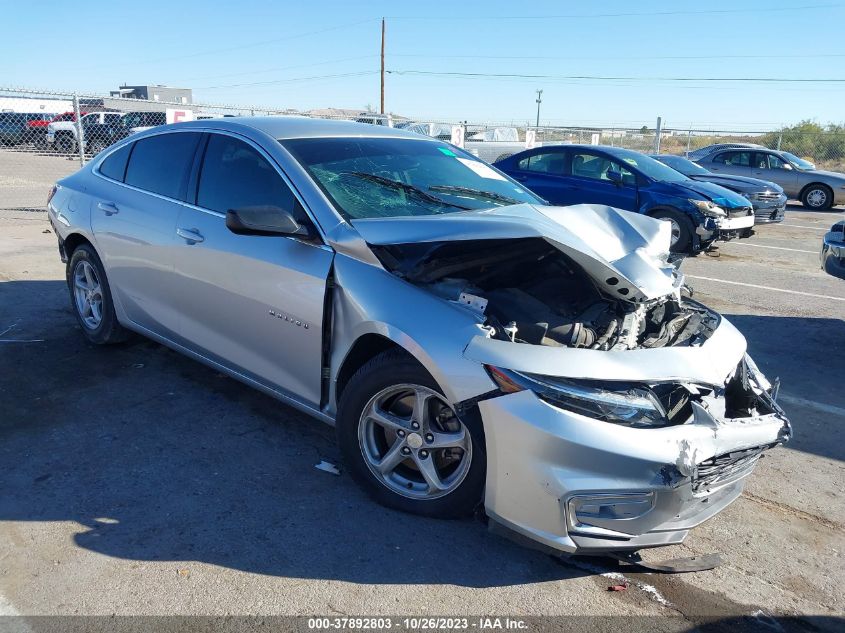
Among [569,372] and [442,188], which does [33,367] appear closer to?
[442,188]

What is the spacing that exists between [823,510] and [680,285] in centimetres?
133

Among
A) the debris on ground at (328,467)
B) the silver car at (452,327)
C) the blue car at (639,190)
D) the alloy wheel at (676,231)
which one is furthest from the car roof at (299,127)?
the alloy wheel at (676,231)

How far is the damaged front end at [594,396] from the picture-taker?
2598 mm

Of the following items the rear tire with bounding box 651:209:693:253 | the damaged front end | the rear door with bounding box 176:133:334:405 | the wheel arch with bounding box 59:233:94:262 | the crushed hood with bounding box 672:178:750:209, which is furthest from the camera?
the crushed hood with bounding box 672:178:750:209

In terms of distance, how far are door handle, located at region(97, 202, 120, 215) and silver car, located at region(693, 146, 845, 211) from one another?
1705cm

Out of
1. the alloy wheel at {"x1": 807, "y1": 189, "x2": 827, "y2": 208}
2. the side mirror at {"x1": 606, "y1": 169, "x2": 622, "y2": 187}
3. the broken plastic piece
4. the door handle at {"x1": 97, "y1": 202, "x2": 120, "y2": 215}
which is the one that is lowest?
the broken plastic piece

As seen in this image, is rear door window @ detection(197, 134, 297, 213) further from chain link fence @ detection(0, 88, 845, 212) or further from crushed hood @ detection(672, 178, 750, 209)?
chain link fence @ detection(0, 88, 845, 212)

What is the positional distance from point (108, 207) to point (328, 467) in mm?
2565

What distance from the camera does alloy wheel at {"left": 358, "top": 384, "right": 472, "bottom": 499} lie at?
3025 mm

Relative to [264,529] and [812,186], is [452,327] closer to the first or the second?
[264,529]

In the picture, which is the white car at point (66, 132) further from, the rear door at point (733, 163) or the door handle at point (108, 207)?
the door handle at point (108, 207)

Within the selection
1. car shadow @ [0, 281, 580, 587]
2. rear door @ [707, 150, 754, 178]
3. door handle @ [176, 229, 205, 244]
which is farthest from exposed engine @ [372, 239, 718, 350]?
rear door @ [707, 150, 754, 178]

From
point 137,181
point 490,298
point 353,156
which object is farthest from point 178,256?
point 490,298

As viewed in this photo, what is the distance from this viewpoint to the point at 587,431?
2568 millimetres
